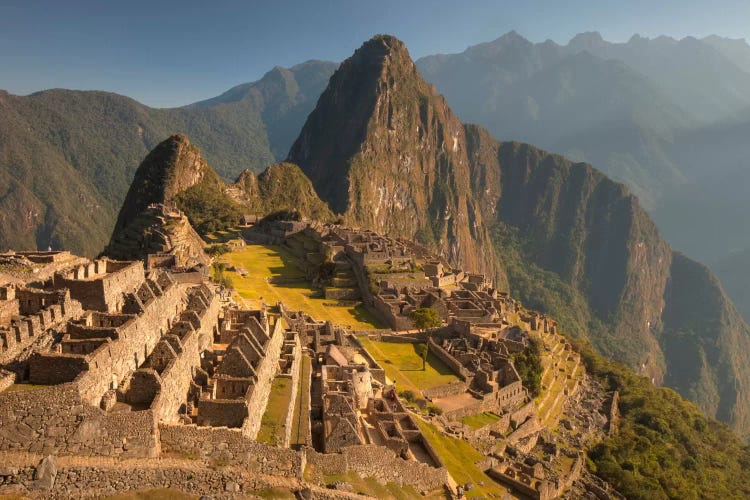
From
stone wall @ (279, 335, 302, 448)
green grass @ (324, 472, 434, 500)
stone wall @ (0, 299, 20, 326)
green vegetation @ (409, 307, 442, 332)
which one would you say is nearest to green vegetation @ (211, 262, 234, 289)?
green vegetation @ (409, 307, 442, 332)

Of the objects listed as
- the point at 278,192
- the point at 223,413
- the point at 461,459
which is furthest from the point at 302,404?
the point at 278,192

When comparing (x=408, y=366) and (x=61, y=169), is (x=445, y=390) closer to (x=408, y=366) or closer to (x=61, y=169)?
(x=408, y=366)

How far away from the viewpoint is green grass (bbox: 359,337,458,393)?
37.4 m

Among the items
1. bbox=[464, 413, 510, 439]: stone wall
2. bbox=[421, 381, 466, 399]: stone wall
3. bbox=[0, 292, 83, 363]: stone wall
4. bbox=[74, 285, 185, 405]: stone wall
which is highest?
bbox=[0, 292, 83, 363]: stone wall

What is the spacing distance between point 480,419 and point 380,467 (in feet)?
56.3

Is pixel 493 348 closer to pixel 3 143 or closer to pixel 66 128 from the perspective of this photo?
pixel 3 143

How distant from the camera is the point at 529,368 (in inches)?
1859

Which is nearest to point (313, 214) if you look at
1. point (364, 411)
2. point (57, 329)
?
point (364, 411)

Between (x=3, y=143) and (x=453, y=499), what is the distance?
159 m

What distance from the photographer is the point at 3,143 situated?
140 m

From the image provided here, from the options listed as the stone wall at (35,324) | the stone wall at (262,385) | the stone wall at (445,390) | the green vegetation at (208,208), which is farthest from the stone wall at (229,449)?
the green vegetation at (208,208)

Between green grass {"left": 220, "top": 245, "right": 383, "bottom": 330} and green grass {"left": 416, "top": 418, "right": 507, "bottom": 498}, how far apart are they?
59.1 feet

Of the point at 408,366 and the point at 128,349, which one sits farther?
the point at 408,366

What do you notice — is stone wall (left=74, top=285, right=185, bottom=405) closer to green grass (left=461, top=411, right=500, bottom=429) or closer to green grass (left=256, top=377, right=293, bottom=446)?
green grass (left=256, top=377, right=293, bottom=446)
